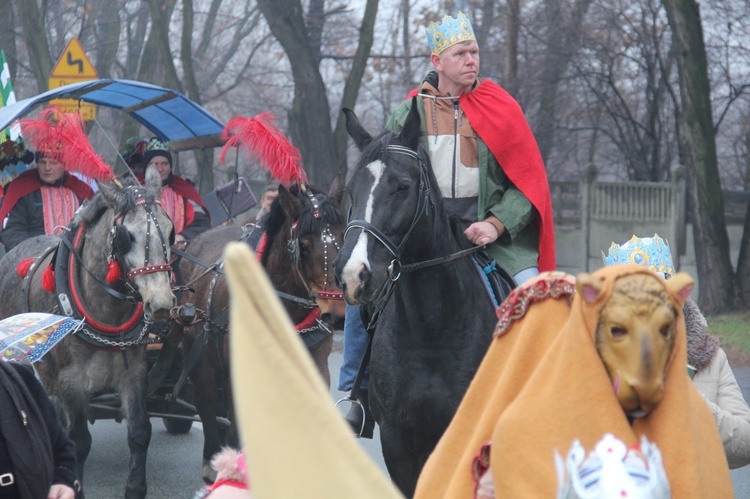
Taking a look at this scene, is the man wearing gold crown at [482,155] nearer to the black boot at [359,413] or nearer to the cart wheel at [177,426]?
the black boot at [359,413]

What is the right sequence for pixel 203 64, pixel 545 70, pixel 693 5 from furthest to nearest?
pixel 203 64 → pixel 545 70 → pixel 693 5

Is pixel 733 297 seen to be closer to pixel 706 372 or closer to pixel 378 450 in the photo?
pixel 378 450

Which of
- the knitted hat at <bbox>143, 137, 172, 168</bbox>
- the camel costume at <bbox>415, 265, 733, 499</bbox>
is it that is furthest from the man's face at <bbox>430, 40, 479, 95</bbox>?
the knitted hat at <bbox>143, 137, 172, 168</bbox>

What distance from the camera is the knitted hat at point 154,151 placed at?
9938 mm

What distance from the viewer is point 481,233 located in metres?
5.27

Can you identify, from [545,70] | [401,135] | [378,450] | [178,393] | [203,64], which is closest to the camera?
[401,135]

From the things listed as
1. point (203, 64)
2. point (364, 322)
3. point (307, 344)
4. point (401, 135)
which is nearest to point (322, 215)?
point (307, 344)

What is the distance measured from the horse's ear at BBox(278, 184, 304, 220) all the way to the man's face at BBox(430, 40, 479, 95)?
7.03 ft

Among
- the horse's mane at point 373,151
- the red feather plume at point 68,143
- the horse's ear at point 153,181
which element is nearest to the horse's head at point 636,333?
the horse's mane at point 373,151

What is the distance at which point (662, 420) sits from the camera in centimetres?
A: 260

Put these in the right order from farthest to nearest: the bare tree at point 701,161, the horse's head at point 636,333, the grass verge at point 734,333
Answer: the bare tree at point 701,161, the grass verge at point 734,333, the horse's head at point 636,333

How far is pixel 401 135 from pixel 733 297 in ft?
38.3

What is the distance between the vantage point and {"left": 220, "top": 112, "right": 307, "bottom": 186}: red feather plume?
7879 mm

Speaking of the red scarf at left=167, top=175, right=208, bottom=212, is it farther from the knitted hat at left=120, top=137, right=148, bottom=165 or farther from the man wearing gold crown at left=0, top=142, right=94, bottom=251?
the man wearing gold crown at left=0, top=142, right=94, bottom=251
